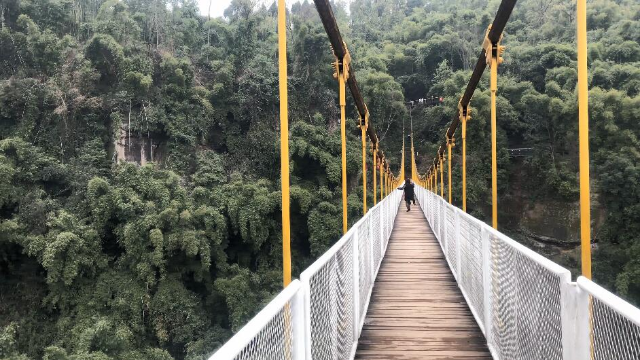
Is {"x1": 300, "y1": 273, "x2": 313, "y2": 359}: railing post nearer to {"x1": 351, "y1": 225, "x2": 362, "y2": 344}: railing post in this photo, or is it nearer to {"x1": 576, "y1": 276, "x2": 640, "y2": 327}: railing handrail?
{"x1": 576, "y1": 276, "x2": 640, "y2": 327}: railing handrail

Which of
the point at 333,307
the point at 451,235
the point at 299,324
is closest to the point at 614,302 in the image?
the point at 299,324

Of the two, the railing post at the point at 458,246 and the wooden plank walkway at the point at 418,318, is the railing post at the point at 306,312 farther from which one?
the railing post at the point at 458,246

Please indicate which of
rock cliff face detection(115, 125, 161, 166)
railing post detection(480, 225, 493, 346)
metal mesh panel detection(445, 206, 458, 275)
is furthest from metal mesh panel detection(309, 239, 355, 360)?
rock cliff face detection(115, 125, 161, 166)

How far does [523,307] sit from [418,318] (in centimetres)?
128

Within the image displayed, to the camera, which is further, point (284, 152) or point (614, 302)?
point (284, 152)

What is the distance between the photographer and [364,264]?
341cm

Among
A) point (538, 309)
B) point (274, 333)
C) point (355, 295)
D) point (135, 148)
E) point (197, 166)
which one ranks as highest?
point (135, 148)

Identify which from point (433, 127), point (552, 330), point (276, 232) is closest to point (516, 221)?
point (433, 127)

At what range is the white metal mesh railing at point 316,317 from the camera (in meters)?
1.01

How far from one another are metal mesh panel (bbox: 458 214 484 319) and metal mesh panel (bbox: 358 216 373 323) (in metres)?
0.74

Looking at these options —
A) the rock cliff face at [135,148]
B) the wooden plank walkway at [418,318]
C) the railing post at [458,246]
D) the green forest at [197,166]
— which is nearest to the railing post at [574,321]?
the wooden plank walkway at [418,318]

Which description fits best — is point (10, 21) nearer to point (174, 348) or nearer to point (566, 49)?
point (174, 348)

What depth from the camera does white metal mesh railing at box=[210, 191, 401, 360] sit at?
1010mm

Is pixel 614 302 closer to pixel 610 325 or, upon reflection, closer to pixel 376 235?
pixel 610 325
